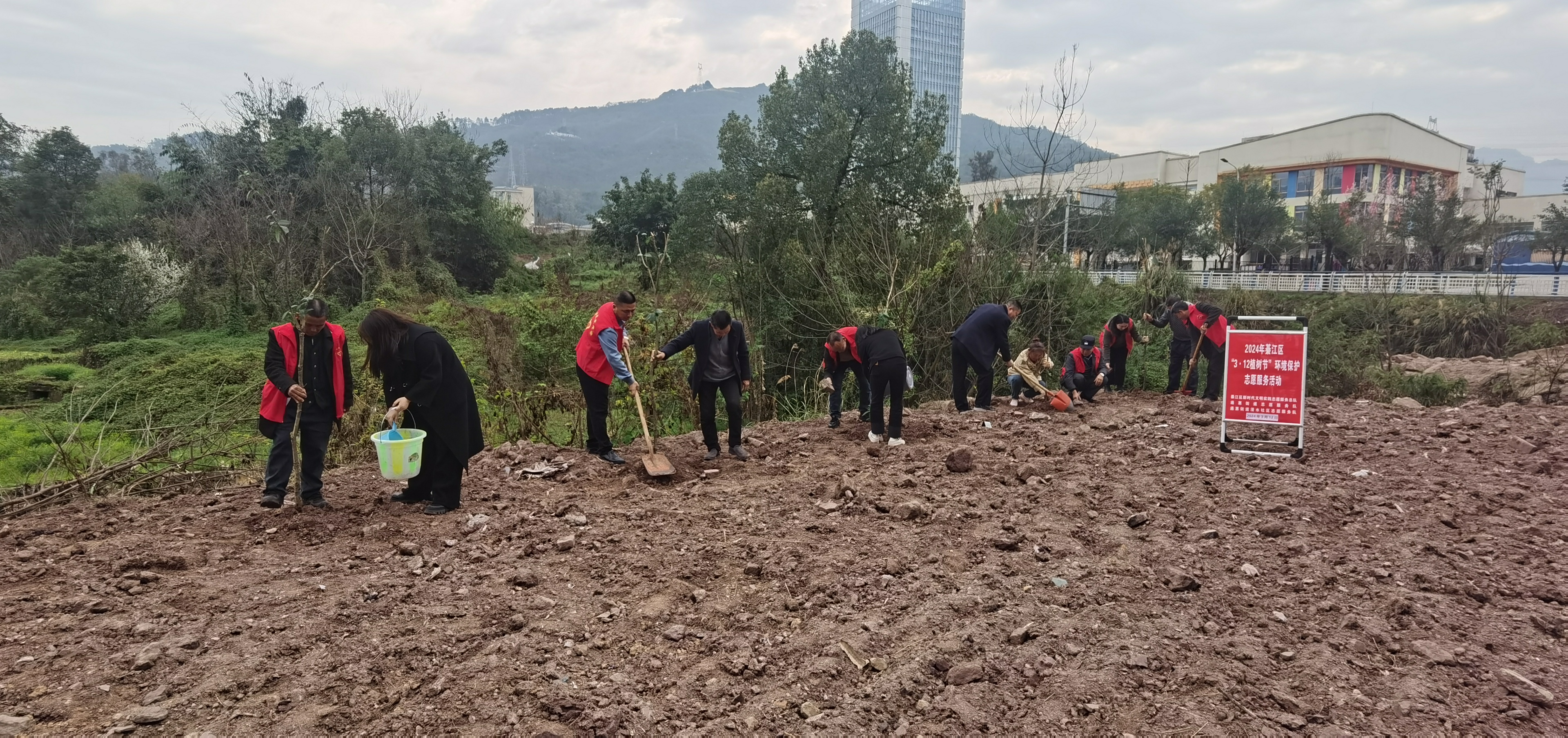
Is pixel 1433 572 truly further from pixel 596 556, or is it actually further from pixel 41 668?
pixel 41 668

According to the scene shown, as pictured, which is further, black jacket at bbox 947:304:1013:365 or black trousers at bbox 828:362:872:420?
black jacket at bbox 947:304:1013:365

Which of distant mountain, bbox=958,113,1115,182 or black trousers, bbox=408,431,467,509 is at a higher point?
distant mountain, bbox=958,113,1115,182

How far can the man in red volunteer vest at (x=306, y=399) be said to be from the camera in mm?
4645

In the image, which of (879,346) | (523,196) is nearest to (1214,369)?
(879,346)

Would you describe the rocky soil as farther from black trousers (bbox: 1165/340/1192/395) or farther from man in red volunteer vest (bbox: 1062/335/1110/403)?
man in red volunteer vest (bbox: 1062/335/1110/403)

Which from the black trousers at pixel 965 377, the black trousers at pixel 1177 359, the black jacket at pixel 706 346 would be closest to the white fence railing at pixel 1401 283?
the black trousers at pixel 1177 359

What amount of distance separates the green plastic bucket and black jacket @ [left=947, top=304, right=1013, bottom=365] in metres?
5.30

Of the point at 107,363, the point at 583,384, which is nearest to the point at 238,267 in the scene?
the point at 107,363

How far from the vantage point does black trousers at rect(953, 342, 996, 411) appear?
26.2 feet

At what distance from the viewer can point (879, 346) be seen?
675cm

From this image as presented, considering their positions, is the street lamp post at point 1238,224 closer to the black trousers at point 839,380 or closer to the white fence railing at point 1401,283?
the white fence railing at point 1401,283

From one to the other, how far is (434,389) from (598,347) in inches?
63.0

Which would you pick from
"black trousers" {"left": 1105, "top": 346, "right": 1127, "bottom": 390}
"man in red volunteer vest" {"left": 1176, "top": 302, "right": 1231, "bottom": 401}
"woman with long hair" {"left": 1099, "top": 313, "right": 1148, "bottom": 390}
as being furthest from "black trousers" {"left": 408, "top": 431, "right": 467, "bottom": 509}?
"man in red volunteer vest" {"left": 1176, "top": 302, "right": 1231, "bottom": 401}

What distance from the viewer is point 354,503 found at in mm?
5066
